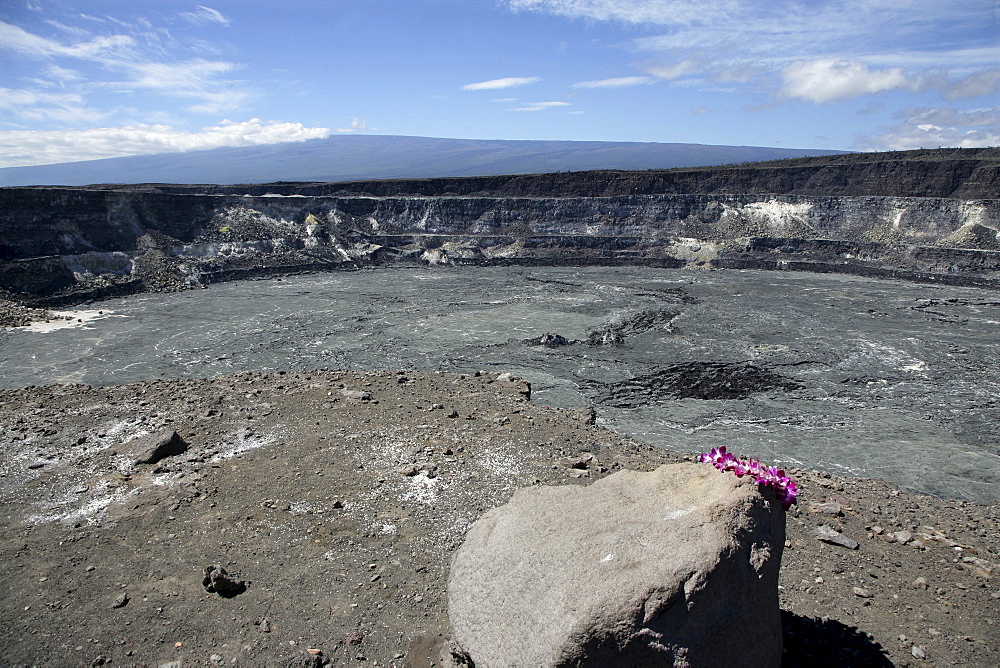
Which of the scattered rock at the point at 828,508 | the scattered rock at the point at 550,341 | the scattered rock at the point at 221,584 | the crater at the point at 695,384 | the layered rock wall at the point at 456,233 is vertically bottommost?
the crater at the point at 695,384

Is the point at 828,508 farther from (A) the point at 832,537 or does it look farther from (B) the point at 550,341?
(B) the point at 550,341

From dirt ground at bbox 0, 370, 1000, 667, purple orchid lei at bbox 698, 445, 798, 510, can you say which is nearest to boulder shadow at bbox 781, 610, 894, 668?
dirt ground at bbox 0, 370, 1000, 667

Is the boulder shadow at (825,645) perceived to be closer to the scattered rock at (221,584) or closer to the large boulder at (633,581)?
the large boulder at (633,581)

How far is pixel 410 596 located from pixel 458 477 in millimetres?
3693

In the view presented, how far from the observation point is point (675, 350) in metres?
27.1

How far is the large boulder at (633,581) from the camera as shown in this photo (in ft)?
17.1

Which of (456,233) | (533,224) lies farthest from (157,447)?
(533,224)

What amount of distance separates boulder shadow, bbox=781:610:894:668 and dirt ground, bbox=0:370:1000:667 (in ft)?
0.10

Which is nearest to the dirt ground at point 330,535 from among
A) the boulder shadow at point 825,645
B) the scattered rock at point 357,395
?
the boulder shadow at point 825,645

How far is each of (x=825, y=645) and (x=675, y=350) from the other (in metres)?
20.6

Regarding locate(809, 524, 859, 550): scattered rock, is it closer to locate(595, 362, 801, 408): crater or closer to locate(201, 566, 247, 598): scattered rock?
locate(201, 566, 247, 598): scattered rock

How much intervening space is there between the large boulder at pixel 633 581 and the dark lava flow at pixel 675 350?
11.4 m

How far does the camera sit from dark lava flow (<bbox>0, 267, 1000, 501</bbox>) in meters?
18.2

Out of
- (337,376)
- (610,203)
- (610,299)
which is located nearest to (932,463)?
(337,376)
